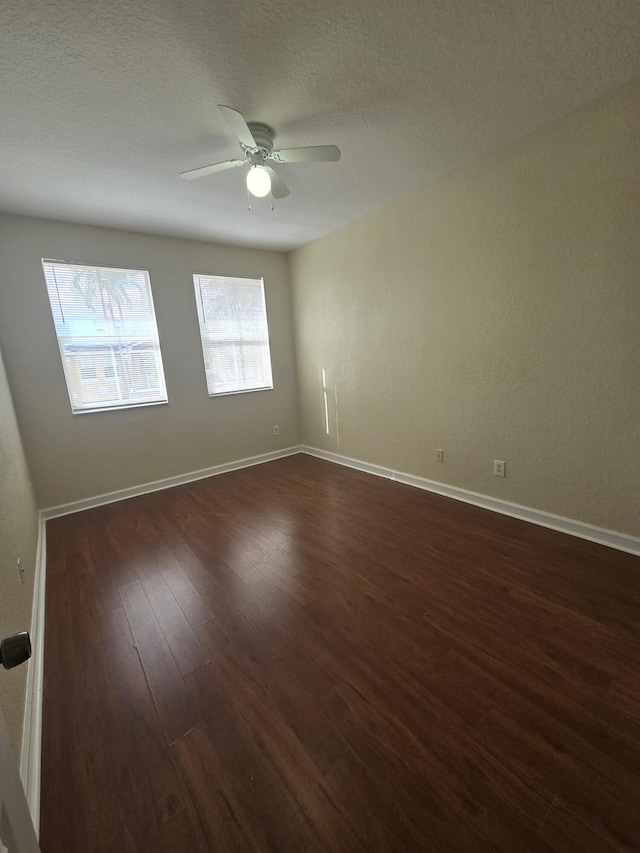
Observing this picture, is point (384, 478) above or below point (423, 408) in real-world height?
below

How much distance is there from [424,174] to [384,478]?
8.74 feet

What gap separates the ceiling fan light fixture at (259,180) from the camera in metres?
1.92

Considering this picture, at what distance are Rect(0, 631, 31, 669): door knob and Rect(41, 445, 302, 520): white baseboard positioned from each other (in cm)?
319

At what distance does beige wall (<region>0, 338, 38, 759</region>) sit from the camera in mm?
1097

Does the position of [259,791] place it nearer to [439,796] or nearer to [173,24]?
[439,796]

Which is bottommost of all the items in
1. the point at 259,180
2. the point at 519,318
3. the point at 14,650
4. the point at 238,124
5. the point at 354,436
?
the point at 354,436

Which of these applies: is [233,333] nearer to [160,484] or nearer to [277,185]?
[160,484]

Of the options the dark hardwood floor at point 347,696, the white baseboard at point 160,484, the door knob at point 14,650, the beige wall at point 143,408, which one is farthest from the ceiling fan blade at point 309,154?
the white baseboard at point 160,484

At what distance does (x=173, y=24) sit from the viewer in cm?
132

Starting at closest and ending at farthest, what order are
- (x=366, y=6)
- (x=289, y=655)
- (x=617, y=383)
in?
(x=366, y=6) → (x=289, y=655) → (x=617, y=383)

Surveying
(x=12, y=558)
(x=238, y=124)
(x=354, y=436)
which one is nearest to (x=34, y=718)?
(x=12, y=558)

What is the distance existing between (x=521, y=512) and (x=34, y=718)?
2.93 meters

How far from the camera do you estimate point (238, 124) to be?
162 centimetres

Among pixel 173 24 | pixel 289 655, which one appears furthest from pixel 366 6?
pixel 289 655
